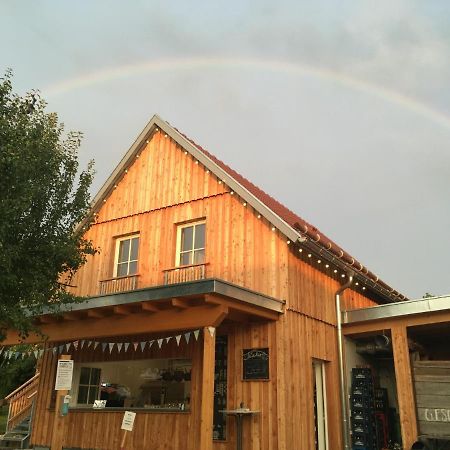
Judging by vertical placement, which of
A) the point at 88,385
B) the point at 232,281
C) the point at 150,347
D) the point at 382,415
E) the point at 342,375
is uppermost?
the point at 232,281

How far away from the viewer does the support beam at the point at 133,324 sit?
837cm

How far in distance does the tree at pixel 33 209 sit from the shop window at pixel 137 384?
A: 2740 mm

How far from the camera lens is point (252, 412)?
918 cm

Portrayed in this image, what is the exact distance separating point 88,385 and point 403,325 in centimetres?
741

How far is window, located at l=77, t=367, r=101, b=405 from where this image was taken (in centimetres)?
1203

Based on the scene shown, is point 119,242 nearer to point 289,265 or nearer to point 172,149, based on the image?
point 172,149

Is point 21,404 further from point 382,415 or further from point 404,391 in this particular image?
point 404,391

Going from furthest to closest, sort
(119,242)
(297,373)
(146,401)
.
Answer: (119,242) → (146,401) → (297,373)

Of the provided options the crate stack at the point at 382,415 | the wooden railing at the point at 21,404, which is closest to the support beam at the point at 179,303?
the crate stack at the point at 382,415

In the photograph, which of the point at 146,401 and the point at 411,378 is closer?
the point at 411,378

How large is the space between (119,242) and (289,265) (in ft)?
17.5

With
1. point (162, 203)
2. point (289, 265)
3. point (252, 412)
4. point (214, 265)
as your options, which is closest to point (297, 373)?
point (252, 412)

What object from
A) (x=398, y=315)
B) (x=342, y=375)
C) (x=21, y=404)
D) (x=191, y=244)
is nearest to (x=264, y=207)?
(x=191, y=244)

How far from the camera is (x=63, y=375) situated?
805 cm
